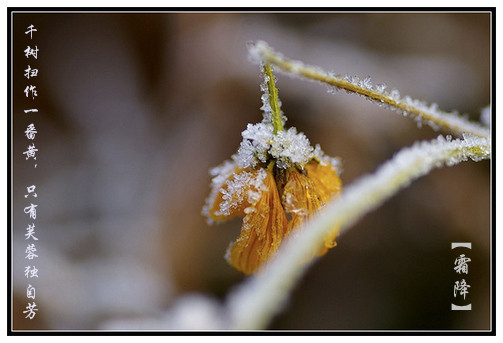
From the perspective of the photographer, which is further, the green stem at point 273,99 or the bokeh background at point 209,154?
the bokeh background at point 209,154

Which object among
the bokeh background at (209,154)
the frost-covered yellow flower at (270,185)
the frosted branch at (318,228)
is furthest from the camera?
the bokeh background at (209,154)

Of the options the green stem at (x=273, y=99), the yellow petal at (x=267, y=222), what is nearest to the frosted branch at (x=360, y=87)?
the green stem at (x=273, y=99)

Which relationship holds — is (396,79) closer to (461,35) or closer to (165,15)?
(461,35)

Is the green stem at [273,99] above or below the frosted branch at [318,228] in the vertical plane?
above

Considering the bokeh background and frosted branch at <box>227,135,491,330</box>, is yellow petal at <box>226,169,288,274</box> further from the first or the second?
the bokeh background

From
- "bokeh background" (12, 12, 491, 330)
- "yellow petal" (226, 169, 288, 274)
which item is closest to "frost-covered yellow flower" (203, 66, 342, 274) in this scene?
"yellow petal" (226, 169, 288, 274)

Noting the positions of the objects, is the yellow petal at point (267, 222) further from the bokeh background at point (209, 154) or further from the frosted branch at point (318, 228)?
the bokeh background at point (209, 154)
